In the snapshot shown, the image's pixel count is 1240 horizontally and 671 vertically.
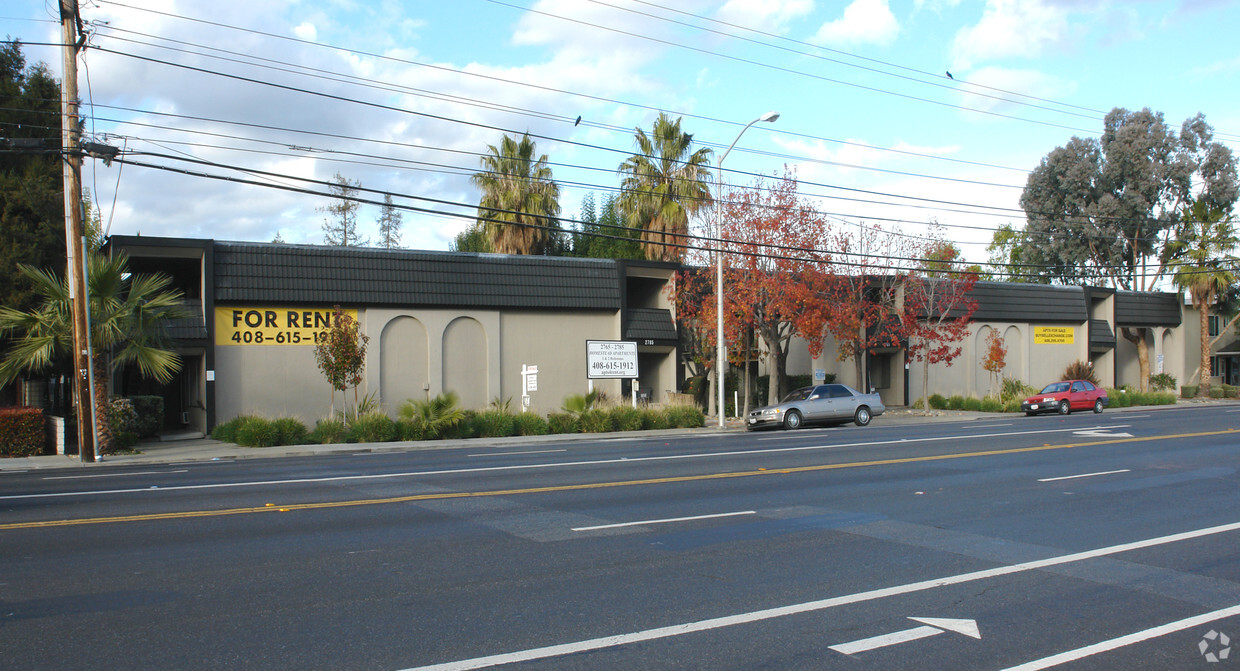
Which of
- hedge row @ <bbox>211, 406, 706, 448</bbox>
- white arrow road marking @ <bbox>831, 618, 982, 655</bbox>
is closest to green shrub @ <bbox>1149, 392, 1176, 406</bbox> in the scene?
hedge row @ <bbox>211, 406, 706, 448</bbox>

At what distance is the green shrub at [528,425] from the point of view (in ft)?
89.0

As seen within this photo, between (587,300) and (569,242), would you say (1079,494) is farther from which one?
(569,242)

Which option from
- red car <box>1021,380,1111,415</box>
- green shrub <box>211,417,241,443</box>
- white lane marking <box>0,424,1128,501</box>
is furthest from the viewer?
red car <box>1021,380,1111,415</box>

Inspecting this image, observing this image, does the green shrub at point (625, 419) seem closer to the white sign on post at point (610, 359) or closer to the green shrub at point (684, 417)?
the green shrub at point (684, 417)

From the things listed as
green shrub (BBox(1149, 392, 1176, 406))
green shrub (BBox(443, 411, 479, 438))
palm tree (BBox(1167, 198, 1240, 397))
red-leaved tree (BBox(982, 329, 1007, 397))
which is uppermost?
palm tree (BBox(1167, 198, 1240, 397))

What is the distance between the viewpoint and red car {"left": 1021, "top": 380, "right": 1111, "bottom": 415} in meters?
35.5

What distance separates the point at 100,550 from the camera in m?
9.00

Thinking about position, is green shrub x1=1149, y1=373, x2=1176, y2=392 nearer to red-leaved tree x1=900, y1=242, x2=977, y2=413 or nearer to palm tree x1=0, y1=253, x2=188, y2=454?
red-leaved tree x1=900, y1=242, x2=977, y2=413

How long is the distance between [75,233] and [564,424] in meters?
14.3

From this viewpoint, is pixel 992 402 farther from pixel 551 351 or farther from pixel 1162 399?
pixel 551 351

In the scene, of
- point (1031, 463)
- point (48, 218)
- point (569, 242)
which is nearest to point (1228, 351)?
point (569, 242)

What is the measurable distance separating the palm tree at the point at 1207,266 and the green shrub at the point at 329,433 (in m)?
44.7

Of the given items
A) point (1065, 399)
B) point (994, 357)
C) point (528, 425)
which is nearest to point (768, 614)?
point (528, 425)

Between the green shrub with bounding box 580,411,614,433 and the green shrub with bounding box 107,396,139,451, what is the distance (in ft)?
41.4
